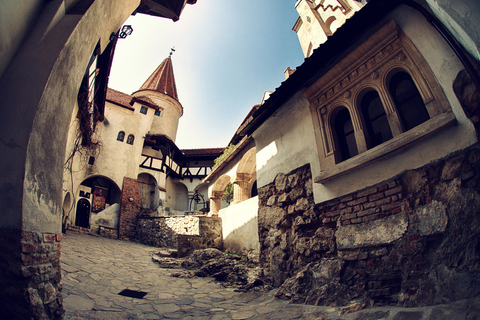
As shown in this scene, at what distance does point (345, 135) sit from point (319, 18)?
→ 12914 mm

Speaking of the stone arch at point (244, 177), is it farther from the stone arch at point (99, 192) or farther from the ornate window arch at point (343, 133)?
the stone arch at point (99, 192)

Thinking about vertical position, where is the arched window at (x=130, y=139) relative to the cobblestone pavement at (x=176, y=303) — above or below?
above

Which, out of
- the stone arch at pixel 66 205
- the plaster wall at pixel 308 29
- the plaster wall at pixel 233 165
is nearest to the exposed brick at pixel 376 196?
the plaster wall at pixel 233 165

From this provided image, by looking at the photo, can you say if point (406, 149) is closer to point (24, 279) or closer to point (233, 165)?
point (24, 279)

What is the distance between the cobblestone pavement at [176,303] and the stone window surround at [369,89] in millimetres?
1704

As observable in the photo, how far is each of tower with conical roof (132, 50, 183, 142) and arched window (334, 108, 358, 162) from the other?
19.1 meters

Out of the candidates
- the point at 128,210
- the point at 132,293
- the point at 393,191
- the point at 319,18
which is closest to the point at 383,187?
the point at 393,191

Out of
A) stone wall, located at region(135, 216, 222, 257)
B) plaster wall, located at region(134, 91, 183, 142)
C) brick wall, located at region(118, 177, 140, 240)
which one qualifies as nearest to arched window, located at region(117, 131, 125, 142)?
brick wall, located at region(118, 177, 140, 240)

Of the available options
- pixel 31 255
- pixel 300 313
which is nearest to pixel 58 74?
pixel 31 255

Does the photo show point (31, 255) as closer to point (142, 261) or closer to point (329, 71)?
point (329, 71)

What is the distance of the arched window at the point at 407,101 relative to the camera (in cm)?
312

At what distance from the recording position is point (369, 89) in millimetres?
3693

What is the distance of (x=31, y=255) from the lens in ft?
7.98

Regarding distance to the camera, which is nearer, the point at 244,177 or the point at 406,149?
the point at 406,149
